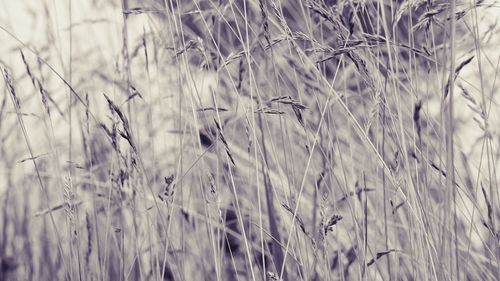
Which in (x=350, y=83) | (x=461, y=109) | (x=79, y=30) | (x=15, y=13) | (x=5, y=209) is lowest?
(x=5, y=209)

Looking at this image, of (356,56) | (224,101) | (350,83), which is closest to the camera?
(356,56)

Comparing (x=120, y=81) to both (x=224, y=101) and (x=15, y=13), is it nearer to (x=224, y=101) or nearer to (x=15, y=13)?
(x=224, y=101)

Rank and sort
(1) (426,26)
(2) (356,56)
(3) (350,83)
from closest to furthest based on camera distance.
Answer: (2) (356,56) < (1) (426,26) < (3) (350,83)

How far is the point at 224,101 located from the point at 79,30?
46 centimetres

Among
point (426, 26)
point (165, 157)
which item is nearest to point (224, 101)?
point (165, 157)

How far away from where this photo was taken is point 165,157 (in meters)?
1.45

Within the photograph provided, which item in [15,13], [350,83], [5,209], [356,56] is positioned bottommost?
[356,56]

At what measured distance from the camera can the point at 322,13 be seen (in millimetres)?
774

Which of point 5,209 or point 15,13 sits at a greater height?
point 15,13

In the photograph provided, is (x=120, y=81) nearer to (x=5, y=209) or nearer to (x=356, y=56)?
(x=5, y=209)

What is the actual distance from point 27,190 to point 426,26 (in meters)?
0.99

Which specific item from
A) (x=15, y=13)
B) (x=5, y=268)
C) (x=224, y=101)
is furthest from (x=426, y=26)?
(x=15, y=13)

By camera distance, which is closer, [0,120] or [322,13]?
[322,13]

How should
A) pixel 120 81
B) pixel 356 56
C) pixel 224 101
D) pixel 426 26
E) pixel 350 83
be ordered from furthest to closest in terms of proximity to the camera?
pixel 350 83
pixel 224 101
pixel 120 81
pixel 426 26
pixel 356 56
